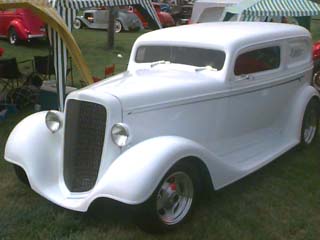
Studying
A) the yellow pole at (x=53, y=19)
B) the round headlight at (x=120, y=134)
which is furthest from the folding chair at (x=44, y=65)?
the round headlight at (x=120, y=134)

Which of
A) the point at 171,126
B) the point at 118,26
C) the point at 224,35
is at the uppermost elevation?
the point at 224,35

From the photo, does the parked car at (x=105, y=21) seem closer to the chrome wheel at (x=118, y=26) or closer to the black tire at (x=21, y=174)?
the chrome wheel at (x=118, y=26)

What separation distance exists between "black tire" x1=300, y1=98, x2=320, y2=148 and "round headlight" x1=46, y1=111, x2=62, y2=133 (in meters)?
3.01

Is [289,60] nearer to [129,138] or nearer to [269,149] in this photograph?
[269,149]

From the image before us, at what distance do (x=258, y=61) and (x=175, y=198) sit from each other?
1.99 metres

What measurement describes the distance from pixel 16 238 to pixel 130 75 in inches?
73.3

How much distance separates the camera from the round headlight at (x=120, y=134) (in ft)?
11.8

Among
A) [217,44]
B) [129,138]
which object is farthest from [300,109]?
[129,138]

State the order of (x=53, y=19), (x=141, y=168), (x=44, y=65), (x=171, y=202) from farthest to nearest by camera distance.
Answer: (x=44, y=65) < (x=53, y=19) < (x=171, y=202) < (x=141, y=168)

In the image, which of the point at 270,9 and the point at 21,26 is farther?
the point at 21,26

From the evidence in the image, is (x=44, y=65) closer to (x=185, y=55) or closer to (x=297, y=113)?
(x=185, y=55)

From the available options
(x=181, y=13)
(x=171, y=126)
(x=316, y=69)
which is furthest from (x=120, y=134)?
(x=181, y=13)

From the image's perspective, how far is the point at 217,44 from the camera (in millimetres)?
4574

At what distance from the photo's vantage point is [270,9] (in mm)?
9734
